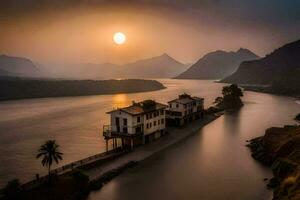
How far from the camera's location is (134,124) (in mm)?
64438

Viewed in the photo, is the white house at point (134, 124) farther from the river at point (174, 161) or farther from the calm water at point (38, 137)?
the calm water at point (38, 137)

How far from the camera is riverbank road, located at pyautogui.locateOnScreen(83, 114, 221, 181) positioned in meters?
52.6

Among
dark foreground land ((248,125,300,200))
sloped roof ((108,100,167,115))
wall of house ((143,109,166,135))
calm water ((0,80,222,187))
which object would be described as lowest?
calm water ((0,80,222,187))

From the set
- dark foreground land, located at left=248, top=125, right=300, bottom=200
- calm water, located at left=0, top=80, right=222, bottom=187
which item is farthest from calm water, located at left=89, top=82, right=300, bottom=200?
calm water, located at left=0, top=80, right=222, bottom=187

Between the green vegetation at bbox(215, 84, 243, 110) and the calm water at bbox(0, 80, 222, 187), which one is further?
the green vegetation at bbox(215, 84, 243, 110)

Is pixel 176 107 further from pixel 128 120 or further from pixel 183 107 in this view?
pixel 128 120

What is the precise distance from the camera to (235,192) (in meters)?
46.8

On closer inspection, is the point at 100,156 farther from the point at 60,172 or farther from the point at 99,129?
the point at 99,129

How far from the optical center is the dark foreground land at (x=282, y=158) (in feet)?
131

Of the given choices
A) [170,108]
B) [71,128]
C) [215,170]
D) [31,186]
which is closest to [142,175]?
[215,170]

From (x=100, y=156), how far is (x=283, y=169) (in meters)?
30.7

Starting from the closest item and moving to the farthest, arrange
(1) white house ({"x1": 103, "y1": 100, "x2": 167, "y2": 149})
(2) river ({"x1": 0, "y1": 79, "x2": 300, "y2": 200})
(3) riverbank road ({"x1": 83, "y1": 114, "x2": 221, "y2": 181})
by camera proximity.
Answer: (2) river ({"x1": 0, "y1": 79, "x2": 300, "y2": 200}), (3) riverbank road ({"x1": 83, "y1": 114, "x2": 221, "y2": 181}), (1) white house ({"x1": 103, "y1": 100, "x2": 167, "y2": 149})

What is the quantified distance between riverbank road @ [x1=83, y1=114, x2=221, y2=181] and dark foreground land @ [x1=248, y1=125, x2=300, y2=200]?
57.2 ft

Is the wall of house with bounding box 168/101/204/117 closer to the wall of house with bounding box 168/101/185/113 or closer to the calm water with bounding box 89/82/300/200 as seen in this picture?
the wall of house with bounding box 168/101/185/113
